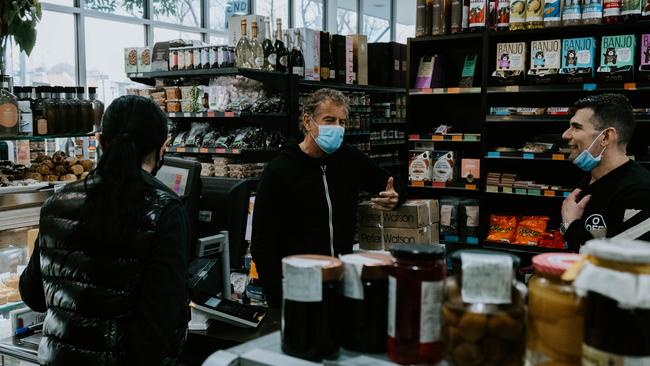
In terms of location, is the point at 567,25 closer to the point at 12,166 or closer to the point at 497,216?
the point at 497,216

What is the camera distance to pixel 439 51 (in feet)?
17.9

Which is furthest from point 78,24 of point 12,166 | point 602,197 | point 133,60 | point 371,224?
point 602,197

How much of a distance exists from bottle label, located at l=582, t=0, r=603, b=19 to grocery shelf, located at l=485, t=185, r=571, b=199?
127 cm

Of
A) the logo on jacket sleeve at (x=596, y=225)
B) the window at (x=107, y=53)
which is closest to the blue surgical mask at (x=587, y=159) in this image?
the logo on jacket sleeve at (x=596, y=225)

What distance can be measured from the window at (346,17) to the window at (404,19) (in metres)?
1.62

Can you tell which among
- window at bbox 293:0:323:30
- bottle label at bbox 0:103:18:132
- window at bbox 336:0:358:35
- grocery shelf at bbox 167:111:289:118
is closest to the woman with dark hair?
bottle label at bbox 0:103:18:132

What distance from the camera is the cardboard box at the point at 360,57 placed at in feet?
22.6

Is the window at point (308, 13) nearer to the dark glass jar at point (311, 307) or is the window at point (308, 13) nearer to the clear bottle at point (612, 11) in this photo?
the clear bottle at point (612, 11)

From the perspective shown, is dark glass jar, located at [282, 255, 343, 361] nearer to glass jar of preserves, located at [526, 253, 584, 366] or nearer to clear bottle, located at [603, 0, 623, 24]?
glass jar of preserves, located at [526, 253, 584, 366]

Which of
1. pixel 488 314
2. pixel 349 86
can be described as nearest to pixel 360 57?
pixel 349 86

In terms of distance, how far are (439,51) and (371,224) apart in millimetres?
3061

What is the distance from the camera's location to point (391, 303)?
1.35m

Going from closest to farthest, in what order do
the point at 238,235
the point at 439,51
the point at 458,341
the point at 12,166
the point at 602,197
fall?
1. the point at 458,341
2. the point at 238,235
3. the point at 602,197
4. the point at 12,166
5. the point at 439,51

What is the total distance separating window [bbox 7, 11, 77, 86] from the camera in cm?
698
